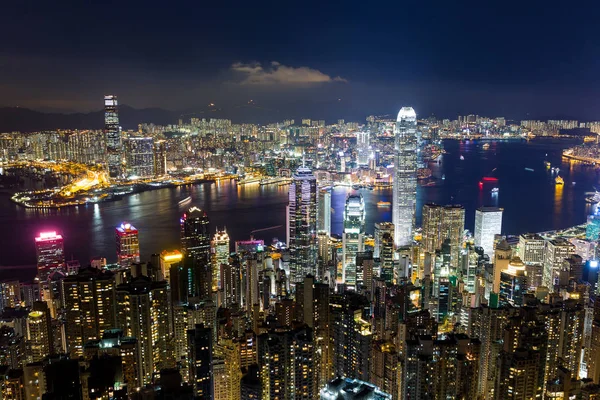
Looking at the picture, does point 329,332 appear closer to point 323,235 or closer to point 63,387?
point 63,387

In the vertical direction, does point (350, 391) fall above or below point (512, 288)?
above

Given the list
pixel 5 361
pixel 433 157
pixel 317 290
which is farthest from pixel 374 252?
pixel 433 157

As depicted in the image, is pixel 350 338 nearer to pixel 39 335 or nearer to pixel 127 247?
pixel 39 335

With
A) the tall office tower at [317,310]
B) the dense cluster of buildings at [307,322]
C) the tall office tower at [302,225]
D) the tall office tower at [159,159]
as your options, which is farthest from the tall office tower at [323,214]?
the tall office tower at [159,159]

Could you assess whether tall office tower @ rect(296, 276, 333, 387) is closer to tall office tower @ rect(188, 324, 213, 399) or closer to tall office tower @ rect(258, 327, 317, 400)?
tall office tower @ rect(258, 327, 317, 400)

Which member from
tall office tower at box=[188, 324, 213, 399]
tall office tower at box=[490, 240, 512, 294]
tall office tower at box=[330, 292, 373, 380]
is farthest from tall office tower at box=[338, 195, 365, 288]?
tall office tower at box=[188, 324, 213, 399]

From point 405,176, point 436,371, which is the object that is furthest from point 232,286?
point 405,176

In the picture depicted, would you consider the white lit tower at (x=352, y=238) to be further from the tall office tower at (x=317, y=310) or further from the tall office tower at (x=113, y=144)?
the tall office tower at (x=113, y=144)
